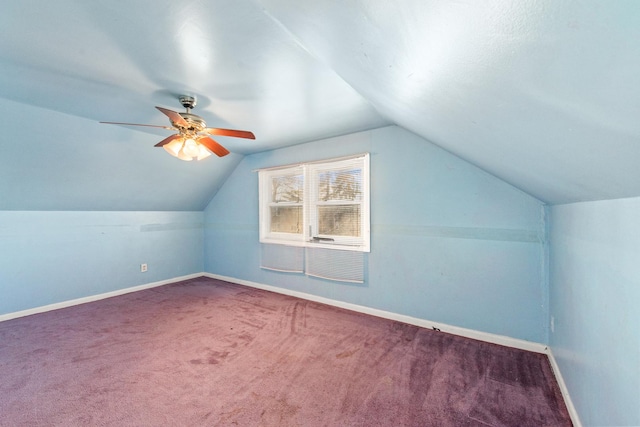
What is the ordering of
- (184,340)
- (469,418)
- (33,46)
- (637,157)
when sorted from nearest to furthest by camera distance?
1. (637,157)
2. (33,46)
3. (469,418)
4. (184,340)

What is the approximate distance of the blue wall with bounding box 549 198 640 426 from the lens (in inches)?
39.5

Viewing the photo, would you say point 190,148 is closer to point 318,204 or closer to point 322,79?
point 322,79

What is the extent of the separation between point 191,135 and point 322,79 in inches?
50.2

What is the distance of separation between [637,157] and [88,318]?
4.54 metres

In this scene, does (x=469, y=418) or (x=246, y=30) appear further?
(x=469, y=418)

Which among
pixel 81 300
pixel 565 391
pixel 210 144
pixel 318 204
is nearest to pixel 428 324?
pixel 565 391

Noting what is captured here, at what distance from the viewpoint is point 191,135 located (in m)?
2.40

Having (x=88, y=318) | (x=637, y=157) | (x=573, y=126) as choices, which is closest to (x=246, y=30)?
(x=573, y=126)

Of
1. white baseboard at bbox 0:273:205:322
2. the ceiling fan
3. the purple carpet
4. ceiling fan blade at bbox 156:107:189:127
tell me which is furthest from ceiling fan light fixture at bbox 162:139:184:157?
white baseboard at bbox 0:273:205:322

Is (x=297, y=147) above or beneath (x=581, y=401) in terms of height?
above

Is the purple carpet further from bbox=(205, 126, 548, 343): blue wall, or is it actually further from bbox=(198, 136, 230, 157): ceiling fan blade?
bbox=(198, 136, 230, 157): ceiling fan blade

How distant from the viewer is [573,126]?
2.38ft

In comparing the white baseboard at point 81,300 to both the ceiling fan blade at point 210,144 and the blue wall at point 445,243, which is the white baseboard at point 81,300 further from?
the ceiling fan blade at point 210,144

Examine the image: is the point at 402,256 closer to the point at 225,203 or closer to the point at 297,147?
the point at 297,147
